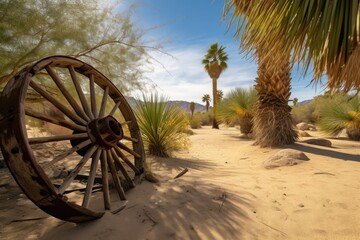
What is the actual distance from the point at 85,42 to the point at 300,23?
164 inches

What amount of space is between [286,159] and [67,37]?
4.85 meters

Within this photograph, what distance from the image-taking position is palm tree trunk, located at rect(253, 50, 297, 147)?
7.69 meters

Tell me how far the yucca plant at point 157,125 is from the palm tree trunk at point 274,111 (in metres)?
3.08

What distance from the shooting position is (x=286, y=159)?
5.21 metres

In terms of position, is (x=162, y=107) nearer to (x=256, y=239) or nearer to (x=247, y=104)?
(x=256, y=239)

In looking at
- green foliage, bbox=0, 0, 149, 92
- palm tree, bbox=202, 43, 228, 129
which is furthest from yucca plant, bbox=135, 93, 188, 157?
palm tree, bbox=202, 43, 228, 129

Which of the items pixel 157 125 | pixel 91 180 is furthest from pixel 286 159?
pixel 91 180

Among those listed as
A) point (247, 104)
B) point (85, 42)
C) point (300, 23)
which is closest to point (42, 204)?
point (300, 23)

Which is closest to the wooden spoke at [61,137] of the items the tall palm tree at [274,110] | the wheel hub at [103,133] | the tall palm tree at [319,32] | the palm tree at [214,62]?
the wheel hub at [103,133]

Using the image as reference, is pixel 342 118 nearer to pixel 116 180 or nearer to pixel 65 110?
pixel 116 180

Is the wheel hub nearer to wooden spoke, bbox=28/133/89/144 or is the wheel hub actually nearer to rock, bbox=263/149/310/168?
wooden spoke, bbox=28/133/89/144

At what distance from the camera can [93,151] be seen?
9.41 ft

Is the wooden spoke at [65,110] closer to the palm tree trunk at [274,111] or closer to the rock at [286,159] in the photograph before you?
the rock at [286,159]

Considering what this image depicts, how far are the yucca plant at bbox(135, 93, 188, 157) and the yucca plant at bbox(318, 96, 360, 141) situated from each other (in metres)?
7.52
